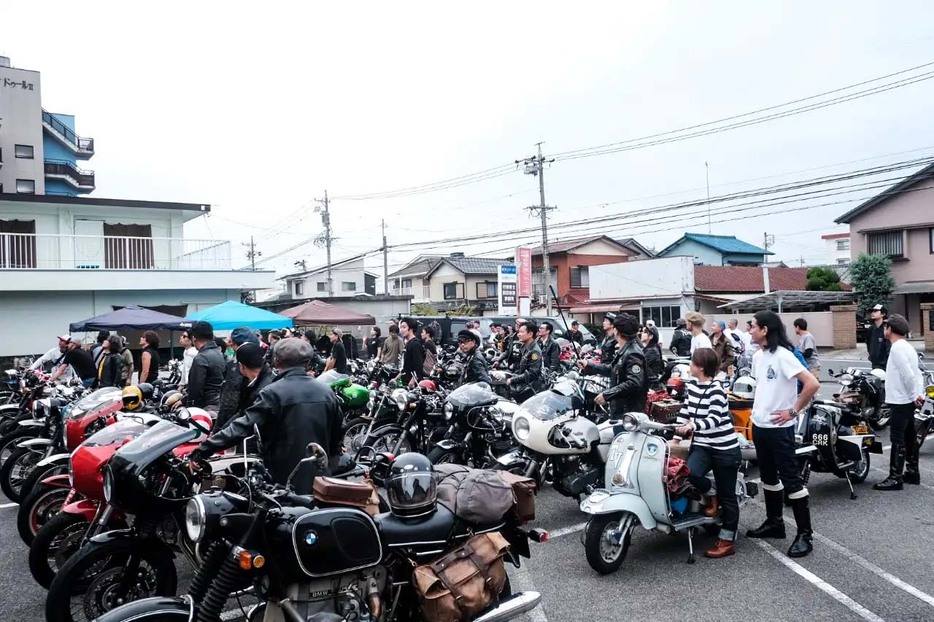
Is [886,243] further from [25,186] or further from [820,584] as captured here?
[25,186]

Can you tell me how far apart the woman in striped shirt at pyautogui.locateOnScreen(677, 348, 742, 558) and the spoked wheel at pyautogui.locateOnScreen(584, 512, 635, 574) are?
2.25 ft

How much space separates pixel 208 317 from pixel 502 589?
12.9 m

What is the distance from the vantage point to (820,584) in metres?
4.57

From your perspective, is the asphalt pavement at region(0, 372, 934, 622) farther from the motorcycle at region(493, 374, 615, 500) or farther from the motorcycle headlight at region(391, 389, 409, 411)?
the motorcycle headlight at region(391, 389, 409, 411)

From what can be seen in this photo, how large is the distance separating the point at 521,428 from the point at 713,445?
1561 millimetres

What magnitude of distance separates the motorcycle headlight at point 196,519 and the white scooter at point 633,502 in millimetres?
2772

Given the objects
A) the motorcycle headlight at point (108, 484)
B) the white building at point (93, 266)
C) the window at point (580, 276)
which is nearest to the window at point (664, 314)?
the window at point (580, 276)

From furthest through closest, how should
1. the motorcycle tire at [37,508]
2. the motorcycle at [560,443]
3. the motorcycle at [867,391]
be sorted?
1. the motorcycle at [867,391]
2. the motorcycle at [560,443]
3. the motorcycle tire at [37,508]

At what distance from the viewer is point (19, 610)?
176 inches

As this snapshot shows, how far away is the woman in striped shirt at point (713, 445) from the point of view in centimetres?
513

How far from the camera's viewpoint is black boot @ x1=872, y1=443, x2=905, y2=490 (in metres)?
6.79

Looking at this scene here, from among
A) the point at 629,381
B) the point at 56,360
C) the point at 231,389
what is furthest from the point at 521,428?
the point at 56,360

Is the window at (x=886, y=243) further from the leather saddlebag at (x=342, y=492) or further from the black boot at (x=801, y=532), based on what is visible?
the leather saddlebag at (x=342, y=492)

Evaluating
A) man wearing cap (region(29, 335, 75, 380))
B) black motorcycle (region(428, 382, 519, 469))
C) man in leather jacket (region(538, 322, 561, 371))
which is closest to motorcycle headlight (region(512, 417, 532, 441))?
black motorcycle (region(428, 382, 519, 469))
